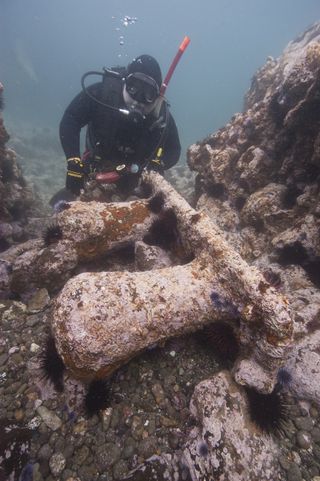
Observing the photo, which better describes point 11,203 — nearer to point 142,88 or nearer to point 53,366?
point 142,88

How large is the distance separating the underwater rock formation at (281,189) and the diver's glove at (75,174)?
8.76ft

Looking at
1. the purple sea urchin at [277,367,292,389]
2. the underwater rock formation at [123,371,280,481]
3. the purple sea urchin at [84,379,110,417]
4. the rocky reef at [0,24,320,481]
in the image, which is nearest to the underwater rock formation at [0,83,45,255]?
the rocky reef at [0,24,320,481]

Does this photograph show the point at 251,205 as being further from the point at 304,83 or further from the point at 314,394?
the point at 314,394

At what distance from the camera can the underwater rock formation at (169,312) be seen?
2393 millimetres

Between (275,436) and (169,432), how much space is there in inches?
A: 41.1

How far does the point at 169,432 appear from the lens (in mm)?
2729

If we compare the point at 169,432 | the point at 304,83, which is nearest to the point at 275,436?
the point at 169,432

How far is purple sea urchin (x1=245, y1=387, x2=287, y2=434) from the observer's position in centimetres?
252

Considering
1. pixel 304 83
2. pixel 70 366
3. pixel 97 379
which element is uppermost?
pixel 304 83

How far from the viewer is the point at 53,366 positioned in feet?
Answer: 9.21

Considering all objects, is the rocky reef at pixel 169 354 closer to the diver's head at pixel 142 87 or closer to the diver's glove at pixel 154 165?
the diver's glove at pixel 154 165

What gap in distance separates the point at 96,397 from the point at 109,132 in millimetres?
5247

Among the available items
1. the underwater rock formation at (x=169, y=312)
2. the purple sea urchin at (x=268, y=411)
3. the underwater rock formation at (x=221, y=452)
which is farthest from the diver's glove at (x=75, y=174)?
the purple sea urchin at (x=268, y=411)

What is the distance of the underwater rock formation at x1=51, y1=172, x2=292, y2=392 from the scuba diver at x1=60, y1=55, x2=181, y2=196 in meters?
3.34
